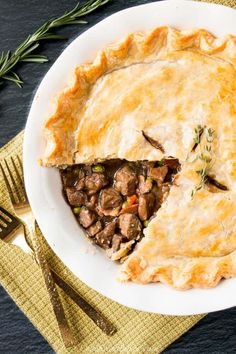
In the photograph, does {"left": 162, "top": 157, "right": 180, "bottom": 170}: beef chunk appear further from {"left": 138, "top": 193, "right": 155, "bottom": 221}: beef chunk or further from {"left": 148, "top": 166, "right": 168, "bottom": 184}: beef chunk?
{"left": 138, "top": 193, "right": 155, "bottom": 221}: beef chunk

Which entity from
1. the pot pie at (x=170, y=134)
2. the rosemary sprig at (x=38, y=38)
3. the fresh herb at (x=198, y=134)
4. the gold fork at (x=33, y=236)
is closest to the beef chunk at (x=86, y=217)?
the pot pie at (x=170, y=134)

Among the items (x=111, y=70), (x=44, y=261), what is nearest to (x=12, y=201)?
(x=44, y=261)

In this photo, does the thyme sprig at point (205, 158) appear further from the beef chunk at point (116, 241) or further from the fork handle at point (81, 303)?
the fork handle at point (81, 303)

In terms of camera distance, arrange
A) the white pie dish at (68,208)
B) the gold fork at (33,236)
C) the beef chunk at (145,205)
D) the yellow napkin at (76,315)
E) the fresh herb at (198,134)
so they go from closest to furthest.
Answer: the fresh herb at (198,134), the white pie dish at (68,208), the beef chunk at (145,205), the gold fork at (33,236), the yellow napkin at (76,315)

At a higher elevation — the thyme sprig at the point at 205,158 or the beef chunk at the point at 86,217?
the thyme sprig at the point at 205,158

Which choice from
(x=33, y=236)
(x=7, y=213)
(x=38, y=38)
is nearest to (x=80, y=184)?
(x=33, y=236)
